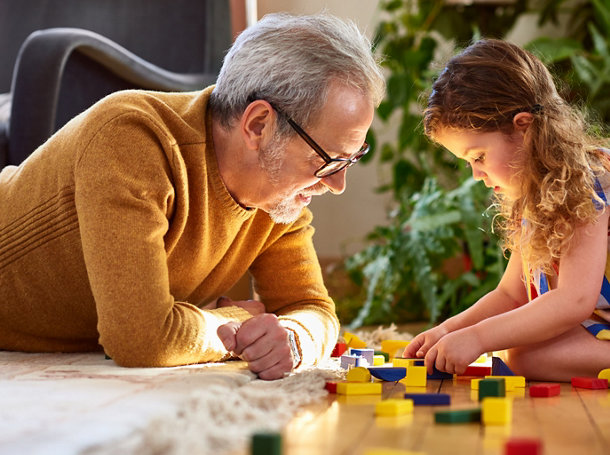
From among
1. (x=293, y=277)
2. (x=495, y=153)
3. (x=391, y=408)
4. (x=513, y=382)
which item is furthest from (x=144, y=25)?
(x=391, y=408)

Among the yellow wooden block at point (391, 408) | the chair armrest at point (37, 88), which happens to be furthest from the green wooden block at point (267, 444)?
the chair armrest at point (37, 88)

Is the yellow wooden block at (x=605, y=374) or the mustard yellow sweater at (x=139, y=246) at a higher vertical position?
the mustard yellow sweater at (x=139, y=246)

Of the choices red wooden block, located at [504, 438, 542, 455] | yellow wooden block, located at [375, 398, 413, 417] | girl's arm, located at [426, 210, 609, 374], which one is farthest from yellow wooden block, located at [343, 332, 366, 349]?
red wooden block, located at [504, 438, 542, 455]

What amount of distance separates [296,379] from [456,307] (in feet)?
5.06

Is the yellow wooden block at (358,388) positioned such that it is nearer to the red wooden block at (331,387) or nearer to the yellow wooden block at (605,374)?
the red wooden block at (331,387)

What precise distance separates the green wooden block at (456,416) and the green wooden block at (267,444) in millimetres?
317

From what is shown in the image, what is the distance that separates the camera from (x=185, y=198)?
146 cm

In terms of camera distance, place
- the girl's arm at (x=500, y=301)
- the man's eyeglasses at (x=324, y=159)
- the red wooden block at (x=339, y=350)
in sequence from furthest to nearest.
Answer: the red wooden block at (x=339, y=350) → the girl's arm at (x=500, y=301) → the man's eyeglasses at (x=324, y=159)

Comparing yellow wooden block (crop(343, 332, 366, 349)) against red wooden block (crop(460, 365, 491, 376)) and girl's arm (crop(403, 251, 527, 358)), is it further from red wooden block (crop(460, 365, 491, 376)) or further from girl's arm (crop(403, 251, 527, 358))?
red wooden block (crop(460, 365, 491, 376))

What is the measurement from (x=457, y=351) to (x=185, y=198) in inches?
22.7

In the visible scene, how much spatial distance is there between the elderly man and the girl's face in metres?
0.21

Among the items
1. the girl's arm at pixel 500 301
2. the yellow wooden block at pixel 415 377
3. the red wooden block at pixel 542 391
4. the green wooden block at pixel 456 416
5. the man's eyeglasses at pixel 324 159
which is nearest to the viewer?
the green wooden block at pixel 456 416

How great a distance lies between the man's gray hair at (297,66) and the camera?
57.4 inches

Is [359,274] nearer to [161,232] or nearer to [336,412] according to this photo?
[161,232]
